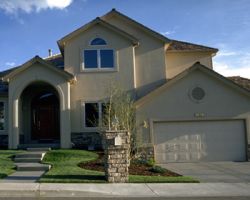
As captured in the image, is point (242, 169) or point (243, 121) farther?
point (243, 121)

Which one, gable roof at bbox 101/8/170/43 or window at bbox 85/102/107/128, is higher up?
gable roof at bbox 101/8/170/43

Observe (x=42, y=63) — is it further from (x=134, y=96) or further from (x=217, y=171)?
(x=217, y=171)

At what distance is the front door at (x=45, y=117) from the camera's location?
24848 millimetres

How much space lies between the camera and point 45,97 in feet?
82.9

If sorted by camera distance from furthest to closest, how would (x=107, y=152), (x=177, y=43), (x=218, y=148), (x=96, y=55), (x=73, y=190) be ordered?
(x=177, y=43) → (x=96, y=55) → (x=218, y=148) → (x=107, y=152) → (x=73, y=190)

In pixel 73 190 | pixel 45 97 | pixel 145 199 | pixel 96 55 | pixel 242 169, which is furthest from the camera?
pixel 45 97

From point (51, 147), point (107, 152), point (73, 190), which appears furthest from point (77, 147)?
point (73, 190)

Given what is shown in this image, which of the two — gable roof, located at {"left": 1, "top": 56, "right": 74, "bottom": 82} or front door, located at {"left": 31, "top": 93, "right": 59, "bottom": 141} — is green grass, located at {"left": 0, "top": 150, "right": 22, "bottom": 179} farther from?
gable roof, located at {"left": 1, "top": 56, "right": 74, "bottom": 82}

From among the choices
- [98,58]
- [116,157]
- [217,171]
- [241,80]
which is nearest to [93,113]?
[98,58]

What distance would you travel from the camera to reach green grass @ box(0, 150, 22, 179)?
15.3 m

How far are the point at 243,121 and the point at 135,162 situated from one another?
699 cm

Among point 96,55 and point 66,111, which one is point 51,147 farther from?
point 96,55

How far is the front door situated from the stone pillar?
469 inches

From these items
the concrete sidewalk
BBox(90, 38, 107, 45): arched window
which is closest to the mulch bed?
the concrete sidewalk
